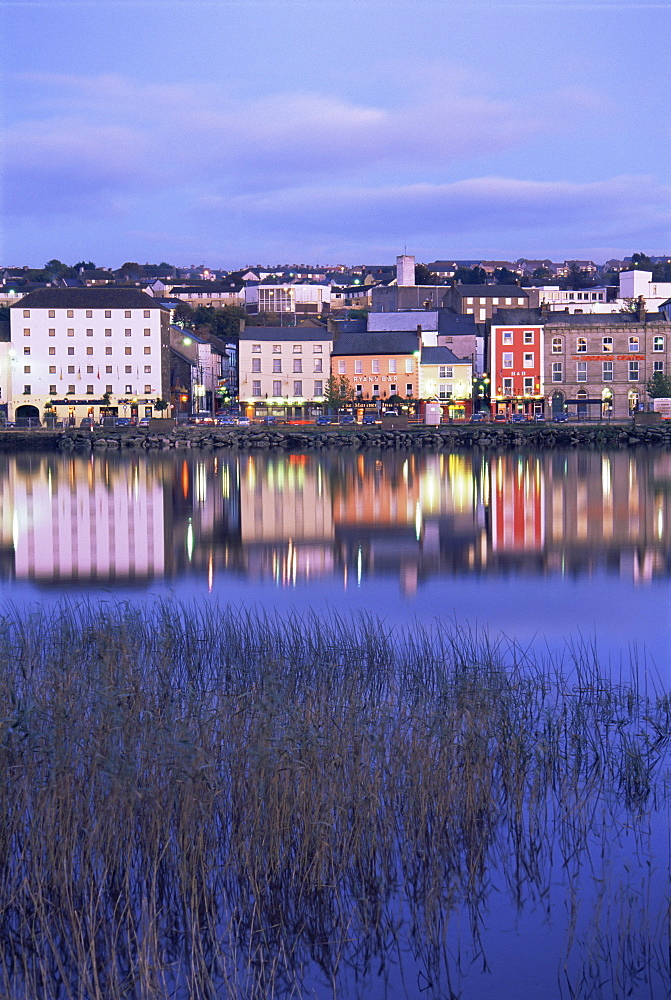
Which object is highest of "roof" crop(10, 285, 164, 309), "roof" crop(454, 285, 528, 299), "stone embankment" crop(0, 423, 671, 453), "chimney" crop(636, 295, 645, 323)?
"roof" crop(454, 285, 528, 299)

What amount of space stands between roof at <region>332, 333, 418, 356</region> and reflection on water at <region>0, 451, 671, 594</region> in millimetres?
36865

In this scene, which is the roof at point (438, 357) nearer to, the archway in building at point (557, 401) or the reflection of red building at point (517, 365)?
the reflection of red building at point (517, 365)

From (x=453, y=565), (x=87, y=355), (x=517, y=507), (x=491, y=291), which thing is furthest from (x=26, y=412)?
(x=453, y=565)

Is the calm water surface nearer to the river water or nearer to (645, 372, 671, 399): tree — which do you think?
the river water

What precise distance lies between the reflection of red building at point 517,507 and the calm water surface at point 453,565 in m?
0.14

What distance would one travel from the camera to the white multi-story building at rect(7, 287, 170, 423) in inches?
3915

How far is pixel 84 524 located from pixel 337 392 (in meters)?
63.1

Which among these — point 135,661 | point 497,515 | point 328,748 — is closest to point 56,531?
point 497,515

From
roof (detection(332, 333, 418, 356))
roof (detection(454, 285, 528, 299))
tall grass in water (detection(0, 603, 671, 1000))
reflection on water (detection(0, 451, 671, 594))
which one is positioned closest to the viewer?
tall grass in water (detection(0, 603, 671, 1000))

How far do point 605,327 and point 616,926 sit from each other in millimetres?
91619

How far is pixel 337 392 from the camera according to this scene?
324 ft

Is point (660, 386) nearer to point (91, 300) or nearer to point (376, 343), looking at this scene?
point (376, 343)

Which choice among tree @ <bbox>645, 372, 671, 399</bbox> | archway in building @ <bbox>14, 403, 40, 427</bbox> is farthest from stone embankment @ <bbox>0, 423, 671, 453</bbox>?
archway in building @ <bbox>14, 403, 40, 427</bbox>

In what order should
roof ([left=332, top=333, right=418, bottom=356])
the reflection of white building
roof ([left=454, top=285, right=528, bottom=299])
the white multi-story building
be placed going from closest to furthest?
the reflection of white building < the white multi-story building < roof ([left=332, top=333, right=418, bottom=356]) < roof ([left=454, top=285, right=528, bottom=299])
